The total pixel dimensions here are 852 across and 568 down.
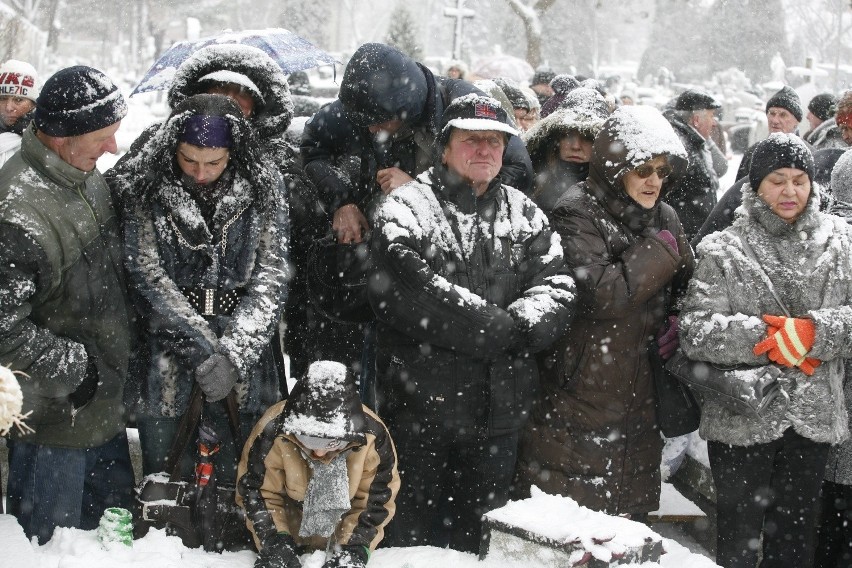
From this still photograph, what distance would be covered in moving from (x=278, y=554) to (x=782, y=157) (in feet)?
8.38

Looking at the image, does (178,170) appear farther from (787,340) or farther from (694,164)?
(694,164)

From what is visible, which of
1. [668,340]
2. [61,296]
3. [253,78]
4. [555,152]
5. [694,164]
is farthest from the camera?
[694,164]

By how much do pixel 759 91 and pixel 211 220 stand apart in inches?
1323

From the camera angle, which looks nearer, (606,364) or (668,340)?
(606,364)

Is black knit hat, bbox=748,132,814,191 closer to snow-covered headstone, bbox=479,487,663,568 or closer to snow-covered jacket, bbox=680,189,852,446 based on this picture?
snow-covered jacket, bbox=680,189,852,446

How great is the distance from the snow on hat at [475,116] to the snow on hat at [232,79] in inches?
41.2

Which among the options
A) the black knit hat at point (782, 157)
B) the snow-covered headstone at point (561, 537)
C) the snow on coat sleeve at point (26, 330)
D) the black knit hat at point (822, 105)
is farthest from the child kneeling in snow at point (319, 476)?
the black knit hat at point (822, 105)

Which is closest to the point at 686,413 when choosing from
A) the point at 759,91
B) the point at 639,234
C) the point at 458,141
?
the point at 639,234

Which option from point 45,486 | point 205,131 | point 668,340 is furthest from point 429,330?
point 45,486

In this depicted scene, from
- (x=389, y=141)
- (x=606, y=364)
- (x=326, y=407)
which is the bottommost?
(x=326, y=407)

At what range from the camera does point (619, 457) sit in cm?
385

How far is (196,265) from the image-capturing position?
3.77 meters

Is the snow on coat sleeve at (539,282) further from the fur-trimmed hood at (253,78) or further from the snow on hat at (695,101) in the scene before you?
the snow on hat at (695,101)

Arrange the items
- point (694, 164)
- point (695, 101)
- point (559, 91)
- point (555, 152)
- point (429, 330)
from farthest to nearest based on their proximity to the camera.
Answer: point (695, 101) → point (559, 91) → point (694, 164) → point (555, 152) → point (429, 330)
